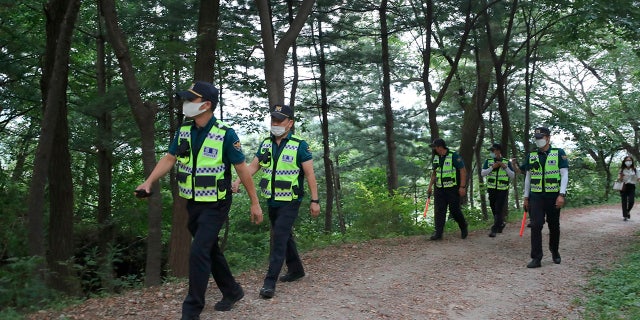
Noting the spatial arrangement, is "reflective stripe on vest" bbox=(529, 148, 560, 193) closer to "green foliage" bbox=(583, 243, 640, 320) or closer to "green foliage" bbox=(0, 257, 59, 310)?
"green foliage" bbox=(583, 243, 640, 320)

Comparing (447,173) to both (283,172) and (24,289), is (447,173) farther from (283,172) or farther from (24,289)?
(24,289)

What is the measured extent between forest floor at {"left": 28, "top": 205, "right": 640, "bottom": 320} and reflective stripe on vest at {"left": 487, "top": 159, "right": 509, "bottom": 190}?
149cm

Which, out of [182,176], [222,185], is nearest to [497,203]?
[222,185]

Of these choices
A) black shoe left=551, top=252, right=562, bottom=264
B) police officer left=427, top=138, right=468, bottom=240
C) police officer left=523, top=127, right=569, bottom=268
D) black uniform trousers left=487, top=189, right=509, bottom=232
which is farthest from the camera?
black uniform trousers left=487, top=189, right=509, bottom=232

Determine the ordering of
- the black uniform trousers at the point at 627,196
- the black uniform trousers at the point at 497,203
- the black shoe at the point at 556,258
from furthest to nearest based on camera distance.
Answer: the black uniform trousers at the point at 627,196 → the black uniform trousers at the point at 497,203 → the black shoe at the point at 556,258

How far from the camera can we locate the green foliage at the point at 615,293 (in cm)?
602

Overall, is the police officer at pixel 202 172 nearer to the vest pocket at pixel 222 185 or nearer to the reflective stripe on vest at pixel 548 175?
the vest pocket at pixel 222 185

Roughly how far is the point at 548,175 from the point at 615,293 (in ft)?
7.69

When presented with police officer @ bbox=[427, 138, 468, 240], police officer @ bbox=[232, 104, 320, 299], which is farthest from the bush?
police officer @ bbox=[427, 138, 468, 240]

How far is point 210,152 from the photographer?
5055mm

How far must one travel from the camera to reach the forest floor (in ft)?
19.5

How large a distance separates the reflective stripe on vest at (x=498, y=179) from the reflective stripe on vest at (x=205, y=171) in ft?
28.8

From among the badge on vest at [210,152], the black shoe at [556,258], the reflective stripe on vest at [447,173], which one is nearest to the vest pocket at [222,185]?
the badge on vest at [210,152]

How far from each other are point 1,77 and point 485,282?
43.2ft
